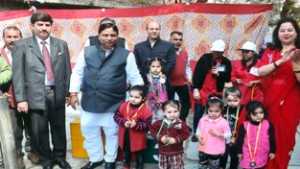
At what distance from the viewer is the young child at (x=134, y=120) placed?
343 centimetres

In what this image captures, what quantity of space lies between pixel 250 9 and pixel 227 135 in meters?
3.88

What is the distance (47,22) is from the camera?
11.3 ft

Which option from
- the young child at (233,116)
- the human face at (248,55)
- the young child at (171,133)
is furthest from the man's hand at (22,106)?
the human face at (248,55)

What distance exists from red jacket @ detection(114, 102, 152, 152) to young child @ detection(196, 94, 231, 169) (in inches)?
24.6

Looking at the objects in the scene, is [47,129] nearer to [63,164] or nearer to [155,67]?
[63,164]

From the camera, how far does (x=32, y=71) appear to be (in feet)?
11.3

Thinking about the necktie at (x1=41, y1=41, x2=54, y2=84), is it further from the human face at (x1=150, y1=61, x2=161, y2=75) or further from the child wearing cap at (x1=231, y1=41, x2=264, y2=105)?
the child wearing cap at (x1=231, y1=41, x2=264, y2=105)

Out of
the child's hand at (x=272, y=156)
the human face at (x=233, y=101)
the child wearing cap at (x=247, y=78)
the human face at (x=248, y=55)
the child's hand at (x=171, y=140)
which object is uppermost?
the human face at (x=248, y=55)

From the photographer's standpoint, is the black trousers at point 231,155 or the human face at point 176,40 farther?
the human face at point 176,40

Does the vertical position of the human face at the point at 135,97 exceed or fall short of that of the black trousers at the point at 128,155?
it exceeds it

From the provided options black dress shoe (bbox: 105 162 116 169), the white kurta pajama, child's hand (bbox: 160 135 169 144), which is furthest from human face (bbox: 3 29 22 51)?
child's hand (bbox: 160 135 169 144)

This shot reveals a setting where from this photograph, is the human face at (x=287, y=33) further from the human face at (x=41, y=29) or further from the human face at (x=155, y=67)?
the human face at (x=41, y=29)

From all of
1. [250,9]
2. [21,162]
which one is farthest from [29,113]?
[250,9]

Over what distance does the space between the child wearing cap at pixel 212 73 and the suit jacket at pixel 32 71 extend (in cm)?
196
